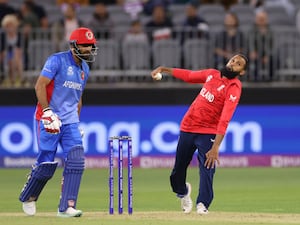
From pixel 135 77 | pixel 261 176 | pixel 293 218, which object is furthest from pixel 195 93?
pixel 293 218

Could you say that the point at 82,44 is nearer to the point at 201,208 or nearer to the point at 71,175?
the point at 71,175

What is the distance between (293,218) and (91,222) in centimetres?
259

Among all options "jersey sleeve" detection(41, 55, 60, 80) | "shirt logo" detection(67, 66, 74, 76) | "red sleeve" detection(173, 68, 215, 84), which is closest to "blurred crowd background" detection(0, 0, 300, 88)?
"red sleeve" detection(173, 68, 215, 84)

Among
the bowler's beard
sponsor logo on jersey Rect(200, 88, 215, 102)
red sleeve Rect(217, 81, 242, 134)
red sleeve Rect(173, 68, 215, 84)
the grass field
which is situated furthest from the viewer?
red sleeve Rect(173, 68, 215, 84)

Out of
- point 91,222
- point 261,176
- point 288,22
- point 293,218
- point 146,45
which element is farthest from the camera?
point 288,22

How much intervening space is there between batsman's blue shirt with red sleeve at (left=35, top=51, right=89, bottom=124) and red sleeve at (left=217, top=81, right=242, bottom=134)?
178 centimetres

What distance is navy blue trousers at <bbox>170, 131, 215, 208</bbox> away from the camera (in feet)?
43.4

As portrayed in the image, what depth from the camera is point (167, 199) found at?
16.4 metres

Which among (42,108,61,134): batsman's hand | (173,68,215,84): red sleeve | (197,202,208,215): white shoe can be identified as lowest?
(197,202,208,215): white shoe

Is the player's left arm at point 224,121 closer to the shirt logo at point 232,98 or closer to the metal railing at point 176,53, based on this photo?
the shirt logo at point 232,98

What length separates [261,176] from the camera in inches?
812

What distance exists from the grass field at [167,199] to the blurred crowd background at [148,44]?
2.09 meters

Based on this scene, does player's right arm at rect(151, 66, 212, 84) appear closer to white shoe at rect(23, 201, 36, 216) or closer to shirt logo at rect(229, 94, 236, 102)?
shirt logo at rect(229, 94, 236, 102)

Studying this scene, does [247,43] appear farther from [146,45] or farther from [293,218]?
[293,218]
